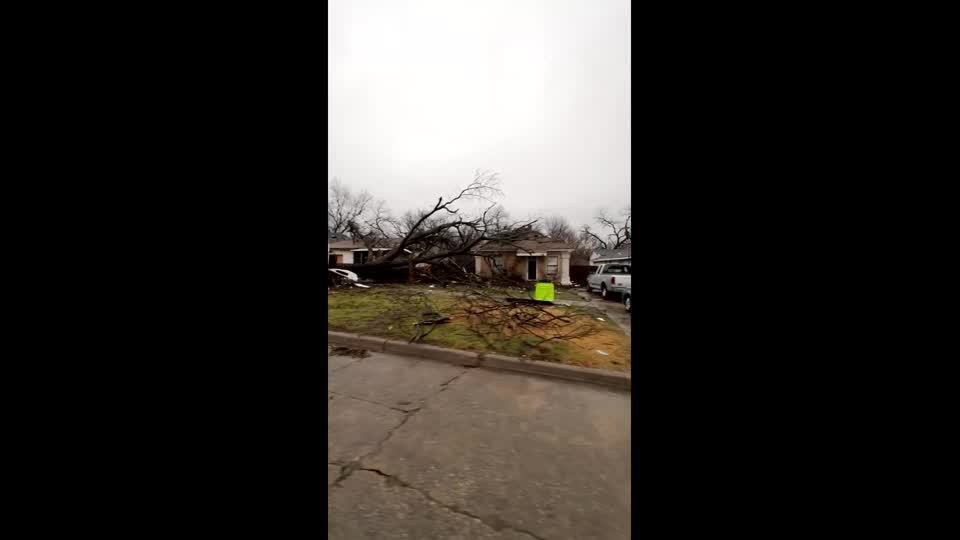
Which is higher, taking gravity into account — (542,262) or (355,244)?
(355,244)

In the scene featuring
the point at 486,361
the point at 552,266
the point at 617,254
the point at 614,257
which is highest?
the point at 617,254

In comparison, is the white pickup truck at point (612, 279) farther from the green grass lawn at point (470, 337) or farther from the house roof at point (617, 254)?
the house roof at point (617, 254)

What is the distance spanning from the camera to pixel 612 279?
569 inches

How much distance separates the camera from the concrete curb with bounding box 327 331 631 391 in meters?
4.07

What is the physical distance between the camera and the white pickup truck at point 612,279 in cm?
1373

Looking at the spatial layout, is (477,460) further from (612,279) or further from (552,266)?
(552,266)

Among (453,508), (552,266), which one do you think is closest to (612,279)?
(552,266)

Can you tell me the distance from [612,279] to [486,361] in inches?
445

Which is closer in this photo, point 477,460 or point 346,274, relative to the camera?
point 477,460

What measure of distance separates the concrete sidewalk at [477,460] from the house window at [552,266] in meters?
23.6
